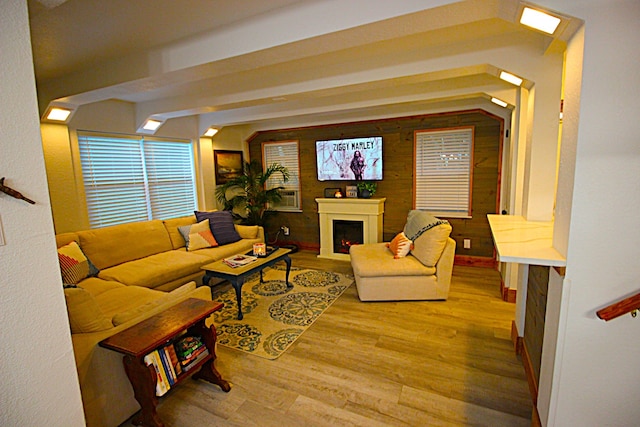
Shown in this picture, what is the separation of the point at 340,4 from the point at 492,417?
254 cm

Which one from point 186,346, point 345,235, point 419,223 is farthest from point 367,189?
point 186,346

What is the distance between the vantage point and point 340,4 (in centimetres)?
171

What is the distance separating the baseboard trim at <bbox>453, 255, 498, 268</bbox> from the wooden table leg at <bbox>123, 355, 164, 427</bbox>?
4.24m

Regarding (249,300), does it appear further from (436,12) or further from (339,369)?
(436,12)

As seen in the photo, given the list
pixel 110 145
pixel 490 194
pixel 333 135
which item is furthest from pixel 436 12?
pixel 110 145

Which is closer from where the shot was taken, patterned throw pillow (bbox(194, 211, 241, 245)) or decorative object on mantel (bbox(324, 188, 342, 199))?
patterned throw pillow (bbox(194, 211, 241, 245))

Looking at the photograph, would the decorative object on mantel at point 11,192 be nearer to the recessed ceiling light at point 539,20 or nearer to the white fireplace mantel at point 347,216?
the recessed ceiling light at point 539,20

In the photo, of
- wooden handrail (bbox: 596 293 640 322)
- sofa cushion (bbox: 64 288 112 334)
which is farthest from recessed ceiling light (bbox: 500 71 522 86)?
sofa cushion (bbox: 64 288 112 334)

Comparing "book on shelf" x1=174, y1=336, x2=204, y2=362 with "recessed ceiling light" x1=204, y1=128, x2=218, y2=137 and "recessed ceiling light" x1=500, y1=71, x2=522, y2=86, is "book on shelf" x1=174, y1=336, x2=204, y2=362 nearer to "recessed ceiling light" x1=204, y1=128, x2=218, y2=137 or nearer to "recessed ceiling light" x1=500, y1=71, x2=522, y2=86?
"recessed ceiling light" x1=500, y1=71, x2=522, y2=86

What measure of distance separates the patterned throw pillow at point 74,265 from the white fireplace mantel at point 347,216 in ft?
10.6

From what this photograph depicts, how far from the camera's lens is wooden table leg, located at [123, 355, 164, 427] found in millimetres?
1733

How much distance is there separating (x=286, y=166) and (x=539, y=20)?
185 inches

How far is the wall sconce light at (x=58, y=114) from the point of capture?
3.24 metres

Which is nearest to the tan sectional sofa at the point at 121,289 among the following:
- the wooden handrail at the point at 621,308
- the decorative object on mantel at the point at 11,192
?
the decorative object on mantel at the point at 11,192
